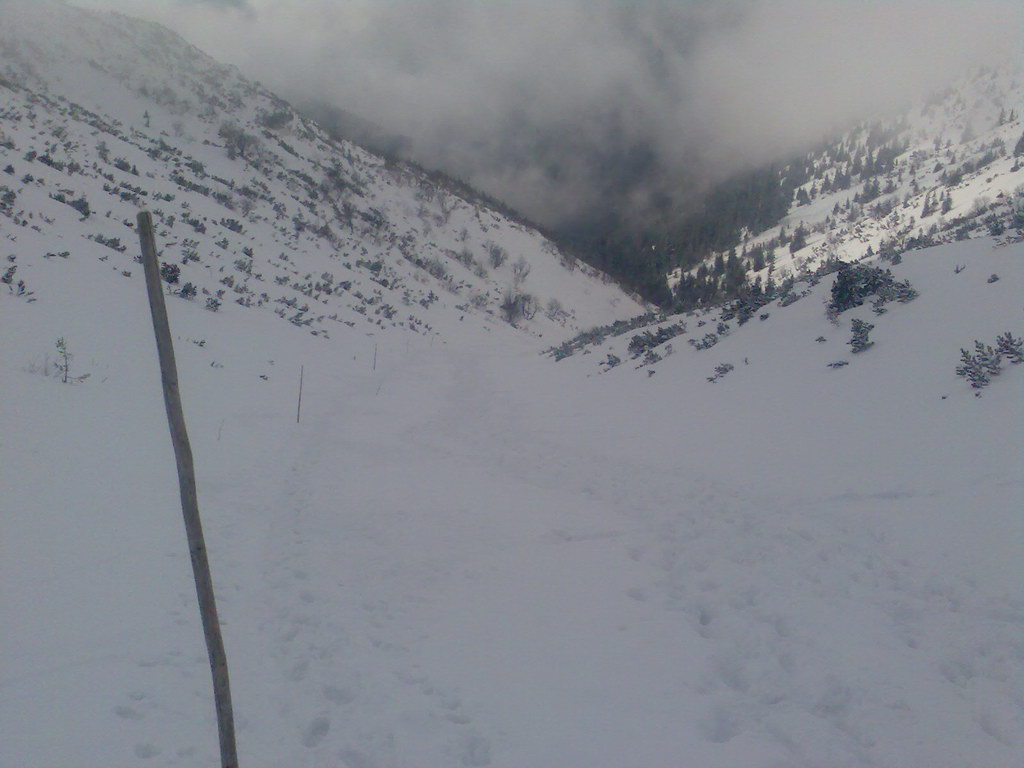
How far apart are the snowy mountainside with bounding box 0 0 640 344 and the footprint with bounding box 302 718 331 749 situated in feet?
35.2

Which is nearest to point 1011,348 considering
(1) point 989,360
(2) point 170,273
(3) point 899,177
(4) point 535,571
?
(1) point 989,360

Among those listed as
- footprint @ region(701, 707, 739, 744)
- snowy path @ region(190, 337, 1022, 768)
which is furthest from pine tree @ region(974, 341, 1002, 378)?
footprint @ region(701, 707, 739, 744)

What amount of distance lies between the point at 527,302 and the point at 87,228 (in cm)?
4137

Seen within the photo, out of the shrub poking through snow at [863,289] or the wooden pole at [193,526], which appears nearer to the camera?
the wooden pole at [193,526]

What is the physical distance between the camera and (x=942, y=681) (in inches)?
143

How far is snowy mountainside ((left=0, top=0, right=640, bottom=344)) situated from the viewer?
57.3 ft

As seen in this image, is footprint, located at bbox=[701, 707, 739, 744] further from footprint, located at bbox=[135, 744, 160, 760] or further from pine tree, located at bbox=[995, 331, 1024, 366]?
pine tree, located at bbox=[995, 331, 1024, 366]

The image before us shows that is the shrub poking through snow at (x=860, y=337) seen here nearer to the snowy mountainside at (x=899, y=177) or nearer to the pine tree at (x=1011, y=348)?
the pine tree at (x=1011, y=348)

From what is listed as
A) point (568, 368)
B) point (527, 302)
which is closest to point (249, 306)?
point (568, 368)

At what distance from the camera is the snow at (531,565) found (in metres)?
3.34

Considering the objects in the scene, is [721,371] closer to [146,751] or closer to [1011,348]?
[1011,348]

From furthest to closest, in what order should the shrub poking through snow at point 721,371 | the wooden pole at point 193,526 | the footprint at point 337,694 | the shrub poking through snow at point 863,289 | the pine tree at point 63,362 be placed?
the shrub poking through snow at point 721,371
the shrub poking through snow at point 863,289
the pine tree at point 63,362
the footprint at point 337,694
the wooden pole at point 193,526

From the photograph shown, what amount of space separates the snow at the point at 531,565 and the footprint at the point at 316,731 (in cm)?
2

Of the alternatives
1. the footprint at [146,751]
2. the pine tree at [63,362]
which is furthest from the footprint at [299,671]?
the pine tree at [63,362]
